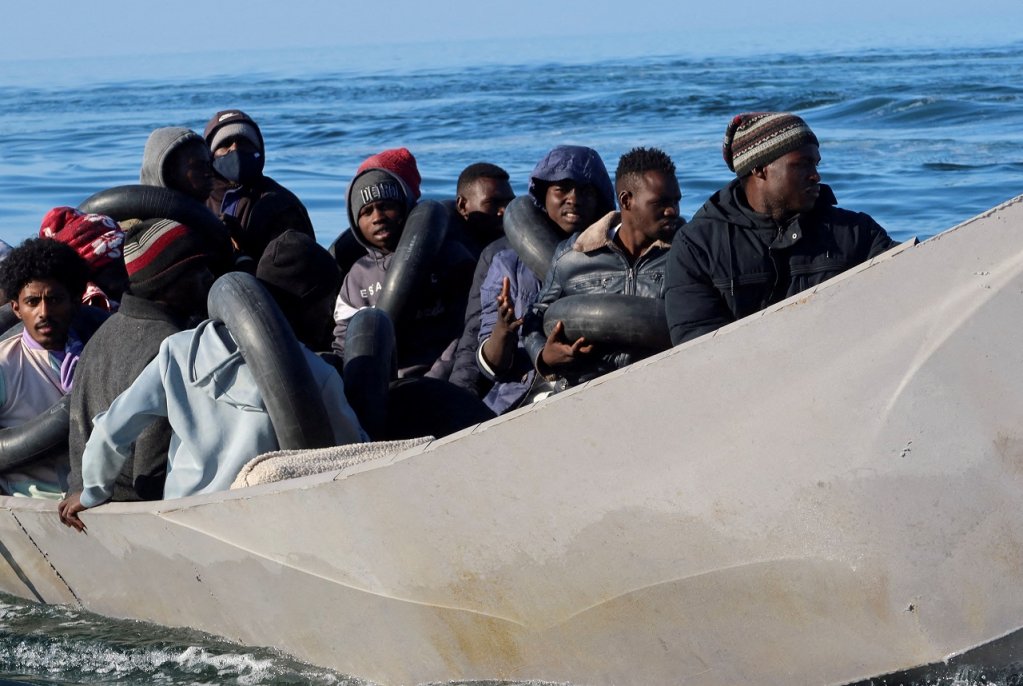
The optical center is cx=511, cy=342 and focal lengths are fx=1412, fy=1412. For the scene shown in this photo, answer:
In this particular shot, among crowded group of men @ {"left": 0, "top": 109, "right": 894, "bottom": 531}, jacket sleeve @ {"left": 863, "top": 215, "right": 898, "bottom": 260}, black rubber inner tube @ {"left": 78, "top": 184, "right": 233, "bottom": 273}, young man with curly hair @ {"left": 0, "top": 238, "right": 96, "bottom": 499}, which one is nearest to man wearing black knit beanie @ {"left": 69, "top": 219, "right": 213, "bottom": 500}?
crowded group of men @ {"left": 0, "top": 109, "right": 894, "bottom": 531}

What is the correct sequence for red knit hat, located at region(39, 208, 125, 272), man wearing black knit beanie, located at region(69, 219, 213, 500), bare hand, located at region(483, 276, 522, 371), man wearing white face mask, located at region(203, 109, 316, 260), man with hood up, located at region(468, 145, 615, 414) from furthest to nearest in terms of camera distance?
man wearing white face mask, located at region(203, 109, 316, 260), red knit hat, located at region(39, 208, 125, 272), man with hood up, located at region(468, 145, 615, 414), bare hand, located at region(483, 276, 522, 371), man wearing black knit beanie, located at region(69, 219, 213, 500)

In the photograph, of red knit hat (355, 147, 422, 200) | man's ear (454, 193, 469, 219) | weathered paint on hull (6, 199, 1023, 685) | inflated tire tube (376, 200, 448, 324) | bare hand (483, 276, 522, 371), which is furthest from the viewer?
man's ear (454, 193, 469, 219)

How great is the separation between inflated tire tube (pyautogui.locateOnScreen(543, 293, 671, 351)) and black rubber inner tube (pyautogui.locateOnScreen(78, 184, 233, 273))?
163 centimetres

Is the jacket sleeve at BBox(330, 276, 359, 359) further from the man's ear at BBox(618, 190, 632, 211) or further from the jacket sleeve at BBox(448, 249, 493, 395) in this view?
the man's ear at BBox(618, 190, 632, 211)

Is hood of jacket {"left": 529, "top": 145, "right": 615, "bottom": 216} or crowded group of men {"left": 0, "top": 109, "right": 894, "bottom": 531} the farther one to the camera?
hood of jacket {"left": 529, "top": 145, "right": 615, "bottom": 216}

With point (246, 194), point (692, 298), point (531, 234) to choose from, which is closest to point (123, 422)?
point (692, 298)

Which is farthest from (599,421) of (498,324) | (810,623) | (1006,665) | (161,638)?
(161,638)

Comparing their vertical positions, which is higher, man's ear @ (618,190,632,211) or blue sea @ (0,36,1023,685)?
man's ear @ (618,190,632,211)

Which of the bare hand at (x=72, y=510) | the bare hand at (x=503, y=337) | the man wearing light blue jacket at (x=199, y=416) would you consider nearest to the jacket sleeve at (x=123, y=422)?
the man wearing light blue jacket at (x=199, y=416)

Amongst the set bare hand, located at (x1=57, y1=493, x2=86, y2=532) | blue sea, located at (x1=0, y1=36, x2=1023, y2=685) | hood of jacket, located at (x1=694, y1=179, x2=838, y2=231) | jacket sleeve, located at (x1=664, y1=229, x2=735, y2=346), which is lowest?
blue sea, located at (x1=0, y1=36, x2=1023, y2=685)

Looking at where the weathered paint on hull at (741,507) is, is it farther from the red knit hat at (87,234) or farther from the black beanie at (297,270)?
the red knit hat at (87,234)

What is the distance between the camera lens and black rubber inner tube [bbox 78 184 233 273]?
5.43 m

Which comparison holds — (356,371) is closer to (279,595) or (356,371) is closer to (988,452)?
(279,595)

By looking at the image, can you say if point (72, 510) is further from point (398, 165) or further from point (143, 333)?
point (398, 165)
